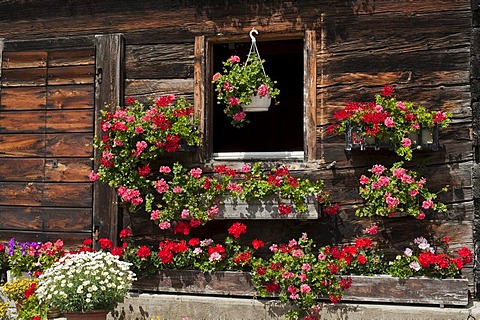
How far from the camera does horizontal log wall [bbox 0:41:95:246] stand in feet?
21.3

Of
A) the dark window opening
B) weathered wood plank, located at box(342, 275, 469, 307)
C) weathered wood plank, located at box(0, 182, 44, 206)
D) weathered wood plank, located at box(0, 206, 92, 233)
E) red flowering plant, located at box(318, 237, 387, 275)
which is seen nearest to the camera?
weathered wood plank, located at box(342, 275, 469, 307)

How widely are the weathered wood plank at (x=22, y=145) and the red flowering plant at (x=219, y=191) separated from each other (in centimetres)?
142

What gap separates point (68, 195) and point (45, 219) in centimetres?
34

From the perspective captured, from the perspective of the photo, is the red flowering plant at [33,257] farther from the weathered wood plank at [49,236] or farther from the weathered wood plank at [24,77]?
the weathered wood plank at [24,77]

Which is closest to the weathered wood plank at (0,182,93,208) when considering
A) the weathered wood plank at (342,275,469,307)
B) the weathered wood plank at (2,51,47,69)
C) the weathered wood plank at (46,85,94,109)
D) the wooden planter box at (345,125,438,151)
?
the weathered wood plank at (46,85,94,109)

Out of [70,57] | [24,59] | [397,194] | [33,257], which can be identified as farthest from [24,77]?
[397,194]

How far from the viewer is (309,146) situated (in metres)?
5.90

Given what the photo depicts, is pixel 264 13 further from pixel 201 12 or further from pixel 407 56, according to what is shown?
pixel 407 56

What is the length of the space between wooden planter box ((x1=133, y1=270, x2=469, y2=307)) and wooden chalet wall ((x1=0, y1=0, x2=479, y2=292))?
1.09ft

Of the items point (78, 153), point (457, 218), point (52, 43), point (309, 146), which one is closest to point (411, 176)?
point (457, 218)

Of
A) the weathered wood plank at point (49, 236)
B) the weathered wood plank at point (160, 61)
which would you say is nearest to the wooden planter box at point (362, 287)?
the weathered wood plank at point (49, 236)

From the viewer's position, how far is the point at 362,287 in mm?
5523

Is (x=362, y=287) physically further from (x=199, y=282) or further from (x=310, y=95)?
(x=310, y=95)

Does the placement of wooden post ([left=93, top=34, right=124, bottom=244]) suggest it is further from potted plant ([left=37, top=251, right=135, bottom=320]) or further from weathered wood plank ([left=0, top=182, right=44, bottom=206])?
potted plant ([left=37, top=251, right=135, bottom=320])
